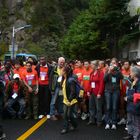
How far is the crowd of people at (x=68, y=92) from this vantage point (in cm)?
1262

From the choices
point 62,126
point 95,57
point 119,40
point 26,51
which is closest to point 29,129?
point 62,126

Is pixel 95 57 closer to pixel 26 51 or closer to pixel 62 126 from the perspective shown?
pixel 62 126

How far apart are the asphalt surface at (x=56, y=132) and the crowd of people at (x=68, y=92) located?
0.30m

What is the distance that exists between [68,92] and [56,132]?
1.11 meters

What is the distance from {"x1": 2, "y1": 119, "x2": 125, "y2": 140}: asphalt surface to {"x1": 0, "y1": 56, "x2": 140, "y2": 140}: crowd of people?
30 centimetres

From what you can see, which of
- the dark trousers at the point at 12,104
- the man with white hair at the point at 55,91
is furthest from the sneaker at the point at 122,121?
the dark trousers at the point at 12,104

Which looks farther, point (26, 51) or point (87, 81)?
point (26, 51)

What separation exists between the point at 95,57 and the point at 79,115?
66.1ft

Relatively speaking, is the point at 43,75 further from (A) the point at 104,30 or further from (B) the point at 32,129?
(A) the point at 104,30

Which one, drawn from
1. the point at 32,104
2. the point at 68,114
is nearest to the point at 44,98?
the point at 32,104

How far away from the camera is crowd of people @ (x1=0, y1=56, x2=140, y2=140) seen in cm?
1262

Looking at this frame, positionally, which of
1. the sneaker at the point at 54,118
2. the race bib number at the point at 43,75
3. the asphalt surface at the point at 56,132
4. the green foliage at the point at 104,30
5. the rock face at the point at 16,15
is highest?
the rock face at the point at 16,15

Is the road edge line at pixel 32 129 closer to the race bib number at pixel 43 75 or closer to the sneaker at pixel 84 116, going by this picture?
the sneaker at pixel 84 116

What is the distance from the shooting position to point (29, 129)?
42.0 feet
